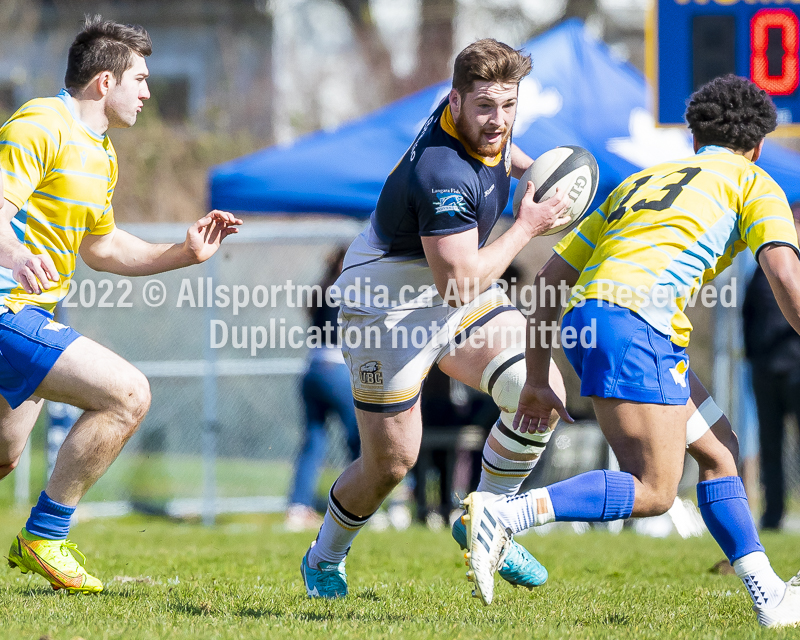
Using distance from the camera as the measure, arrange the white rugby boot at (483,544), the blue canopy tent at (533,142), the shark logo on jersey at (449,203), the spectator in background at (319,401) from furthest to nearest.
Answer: the spectator in background at (319,401) → the blue canopy tent at (533,142) → the shark logo on jersey at (449,203) → the white rugby boot at (483,544)

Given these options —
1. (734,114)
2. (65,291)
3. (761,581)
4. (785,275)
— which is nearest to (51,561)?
(65,291)

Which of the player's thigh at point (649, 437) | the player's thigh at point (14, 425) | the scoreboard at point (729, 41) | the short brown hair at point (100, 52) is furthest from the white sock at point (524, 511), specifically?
the scoreboard at point (729, 41)

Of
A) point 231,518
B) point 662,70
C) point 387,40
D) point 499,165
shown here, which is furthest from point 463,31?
point 499,165

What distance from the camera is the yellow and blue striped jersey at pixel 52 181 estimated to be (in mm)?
3748

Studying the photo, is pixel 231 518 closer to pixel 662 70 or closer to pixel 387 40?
pixel 662 70

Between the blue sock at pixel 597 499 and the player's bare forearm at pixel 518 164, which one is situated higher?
the player's bare forearm at pixel 518 164

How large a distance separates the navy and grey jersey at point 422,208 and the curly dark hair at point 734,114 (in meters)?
0.79

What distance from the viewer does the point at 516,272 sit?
331 inches

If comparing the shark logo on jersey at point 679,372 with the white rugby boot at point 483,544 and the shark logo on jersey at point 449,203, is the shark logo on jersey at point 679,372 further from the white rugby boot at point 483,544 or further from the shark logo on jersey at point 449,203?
the shark logo on jersey at point 449,203

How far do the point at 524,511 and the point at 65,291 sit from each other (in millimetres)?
2110

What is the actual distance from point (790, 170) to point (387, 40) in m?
12.0

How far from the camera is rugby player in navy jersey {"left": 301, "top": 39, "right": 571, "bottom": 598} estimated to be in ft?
12.3

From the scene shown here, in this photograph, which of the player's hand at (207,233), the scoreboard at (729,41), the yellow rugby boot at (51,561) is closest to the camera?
the yellow rugby boot at (51,561)

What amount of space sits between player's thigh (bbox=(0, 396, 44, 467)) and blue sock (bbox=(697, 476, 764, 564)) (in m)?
2.66
